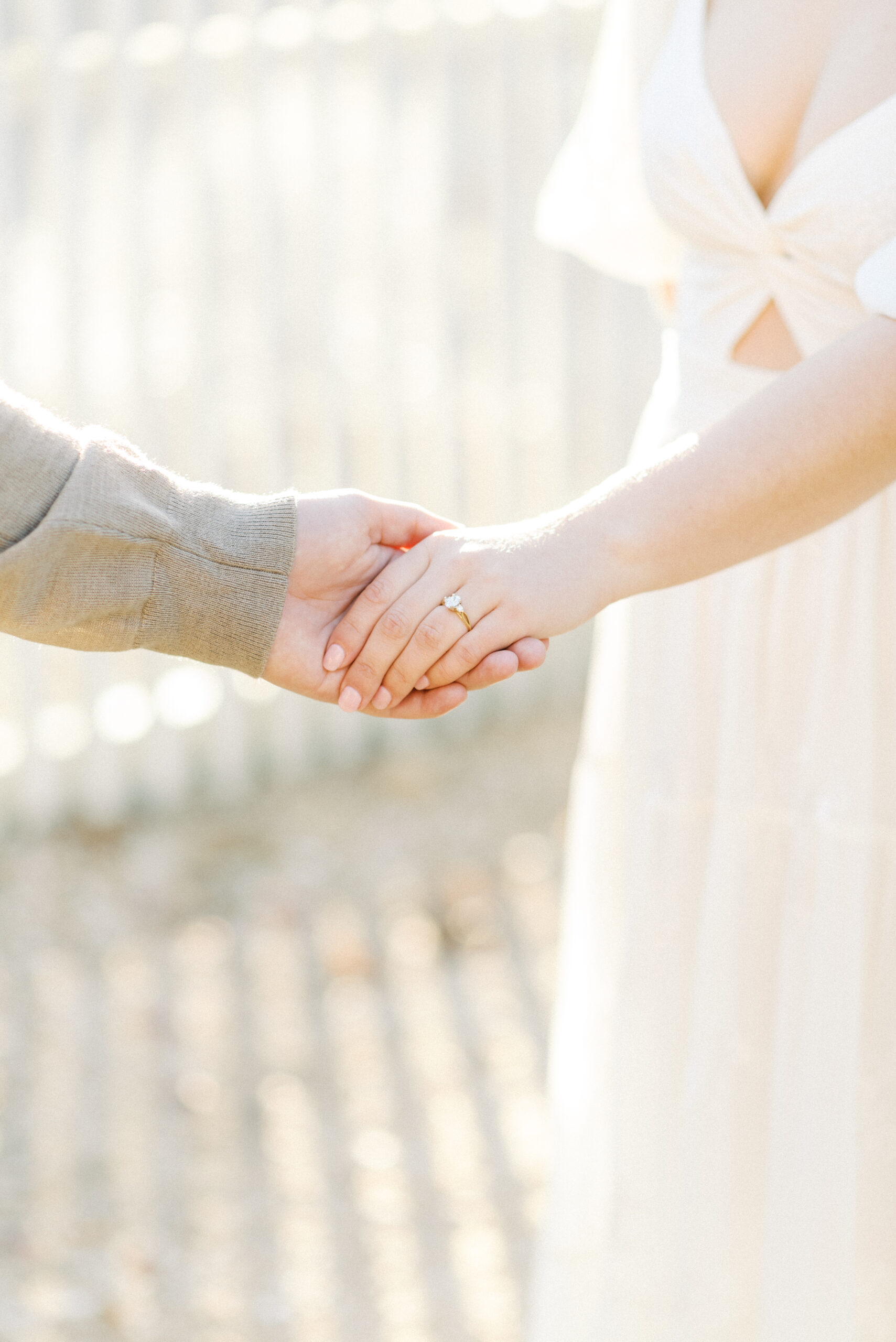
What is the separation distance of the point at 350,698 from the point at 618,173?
0.71 m

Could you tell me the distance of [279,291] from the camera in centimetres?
307

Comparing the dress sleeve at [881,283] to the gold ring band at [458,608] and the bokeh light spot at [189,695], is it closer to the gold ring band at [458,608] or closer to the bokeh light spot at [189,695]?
the gold ring band at [458,608]

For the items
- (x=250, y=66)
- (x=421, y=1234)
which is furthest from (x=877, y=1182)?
(x=250, y=66)

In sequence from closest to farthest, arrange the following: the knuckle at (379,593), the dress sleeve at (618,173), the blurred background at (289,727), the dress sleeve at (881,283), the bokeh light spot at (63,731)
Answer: the dress sleeve at (881,283)
the knuckle at (379,593)
the dress sleeve at (618,173)
the blurred background at (289,727)
the bokeh light spot at (63,731)

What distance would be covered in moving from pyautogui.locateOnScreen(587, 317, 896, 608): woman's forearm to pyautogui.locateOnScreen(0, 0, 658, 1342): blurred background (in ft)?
4.01

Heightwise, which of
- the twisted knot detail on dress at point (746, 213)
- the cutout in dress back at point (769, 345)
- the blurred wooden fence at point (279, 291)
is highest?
the blurred wooden fence at point (279, 291)

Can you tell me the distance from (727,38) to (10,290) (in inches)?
74.7

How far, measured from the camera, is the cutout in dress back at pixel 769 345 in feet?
4.38

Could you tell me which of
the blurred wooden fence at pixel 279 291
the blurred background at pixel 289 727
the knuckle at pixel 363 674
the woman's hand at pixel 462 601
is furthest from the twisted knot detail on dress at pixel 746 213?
the blurred wooden fence at pixel 279 291

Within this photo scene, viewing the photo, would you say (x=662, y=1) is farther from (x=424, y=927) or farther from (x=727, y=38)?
(x=424, y=927)

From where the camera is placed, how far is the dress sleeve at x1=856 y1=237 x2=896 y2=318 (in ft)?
3.63

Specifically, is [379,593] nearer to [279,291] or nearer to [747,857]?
[747,857]

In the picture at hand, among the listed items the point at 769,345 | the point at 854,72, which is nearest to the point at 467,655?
the point at 769,345

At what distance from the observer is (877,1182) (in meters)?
1.38
